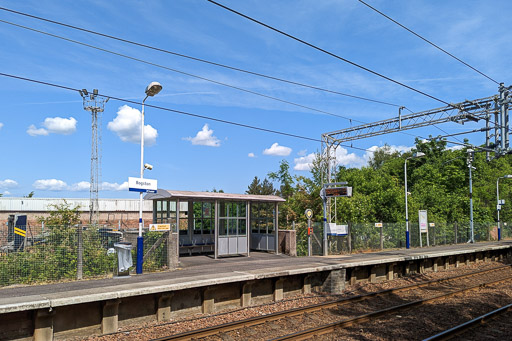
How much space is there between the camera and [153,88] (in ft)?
45.6

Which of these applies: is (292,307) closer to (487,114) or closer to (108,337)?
(108,337)

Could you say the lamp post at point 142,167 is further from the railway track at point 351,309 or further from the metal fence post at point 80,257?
the railway track at point 351,309

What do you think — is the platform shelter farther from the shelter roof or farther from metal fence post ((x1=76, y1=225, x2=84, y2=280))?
metal fence post ((x1=76, y1=225, x2=84, y2=280))

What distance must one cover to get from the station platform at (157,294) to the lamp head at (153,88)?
19.4ft

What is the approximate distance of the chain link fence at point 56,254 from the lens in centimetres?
1203

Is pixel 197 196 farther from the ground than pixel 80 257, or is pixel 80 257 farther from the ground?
pixel 197 196

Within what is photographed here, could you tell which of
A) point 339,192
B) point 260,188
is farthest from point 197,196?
point 260,188

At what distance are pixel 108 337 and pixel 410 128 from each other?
66.1ft

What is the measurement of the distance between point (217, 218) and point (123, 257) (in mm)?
A: 4938

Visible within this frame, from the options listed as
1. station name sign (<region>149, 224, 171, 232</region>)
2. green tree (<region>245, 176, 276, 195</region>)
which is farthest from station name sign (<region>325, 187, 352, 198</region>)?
green tree (<region>245, 176, 276, 195</region>)

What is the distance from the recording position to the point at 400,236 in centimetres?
2823

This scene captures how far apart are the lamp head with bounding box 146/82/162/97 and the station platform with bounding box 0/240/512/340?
5.91 m

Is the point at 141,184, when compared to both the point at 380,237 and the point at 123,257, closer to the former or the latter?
the point at 123,257

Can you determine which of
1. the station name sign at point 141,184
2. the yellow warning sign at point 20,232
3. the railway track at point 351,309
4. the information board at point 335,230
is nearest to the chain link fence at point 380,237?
the information board at point 335,230
